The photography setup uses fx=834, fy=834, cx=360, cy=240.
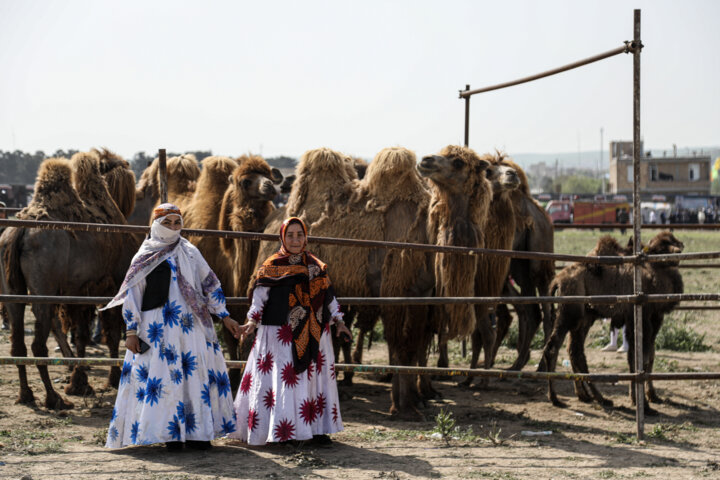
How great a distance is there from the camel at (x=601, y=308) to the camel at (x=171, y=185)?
4.58 metres

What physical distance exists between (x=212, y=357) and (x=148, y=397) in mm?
507

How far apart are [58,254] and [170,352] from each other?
9.32ft

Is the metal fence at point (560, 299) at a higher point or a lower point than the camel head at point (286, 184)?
lower

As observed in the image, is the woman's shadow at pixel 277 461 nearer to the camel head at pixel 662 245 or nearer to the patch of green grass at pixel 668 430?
the patch of green grass at pixel 668 430

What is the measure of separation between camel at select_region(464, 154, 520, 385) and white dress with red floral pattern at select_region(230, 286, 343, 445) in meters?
2.85

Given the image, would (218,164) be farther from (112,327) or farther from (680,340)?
(680,340)

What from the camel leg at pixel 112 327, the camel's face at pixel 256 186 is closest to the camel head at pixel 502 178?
the camel's face at pixel 256 186

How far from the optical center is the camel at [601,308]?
7621mm

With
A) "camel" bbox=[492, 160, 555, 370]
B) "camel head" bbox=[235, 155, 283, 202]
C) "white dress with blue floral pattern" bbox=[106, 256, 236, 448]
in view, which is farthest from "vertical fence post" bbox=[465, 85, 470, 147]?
"white dress with blue floral pattern" bbox=[106, 256, 236, 448]

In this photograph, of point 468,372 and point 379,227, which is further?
point 379,227

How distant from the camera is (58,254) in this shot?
7629mm

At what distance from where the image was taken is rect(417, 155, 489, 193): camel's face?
7.16m

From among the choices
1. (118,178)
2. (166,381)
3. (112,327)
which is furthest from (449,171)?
(118,178)

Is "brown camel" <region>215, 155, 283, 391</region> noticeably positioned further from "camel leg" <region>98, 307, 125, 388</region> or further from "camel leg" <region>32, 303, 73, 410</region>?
"camel leg" <region>32, 303, 73, 410</region>
